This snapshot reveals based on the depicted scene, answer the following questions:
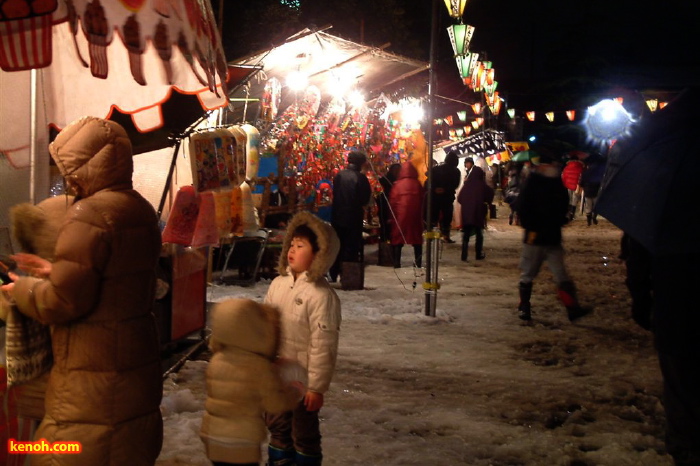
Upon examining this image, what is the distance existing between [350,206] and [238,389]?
767cm

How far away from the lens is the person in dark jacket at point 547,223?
27.3 feet

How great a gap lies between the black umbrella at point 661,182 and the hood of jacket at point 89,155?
2.64m

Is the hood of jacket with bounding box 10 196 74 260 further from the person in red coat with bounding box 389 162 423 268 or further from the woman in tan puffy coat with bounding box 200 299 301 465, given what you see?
the person in red coat with bounding box 389 162 423 268

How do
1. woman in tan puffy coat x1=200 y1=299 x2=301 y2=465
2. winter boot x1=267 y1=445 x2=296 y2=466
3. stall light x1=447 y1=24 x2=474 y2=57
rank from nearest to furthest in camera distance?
woman in tan puffy coat x1=200 y1=299 x2=301 y2=465, winter boot x1=267 y1=445 x2=296 y2=466, stall light x1=447 y1=24 x2=474 y2=57

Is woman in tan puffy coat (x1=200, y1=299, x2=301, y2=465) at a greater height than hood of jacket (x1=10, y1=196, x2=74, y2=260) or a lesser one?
lesser

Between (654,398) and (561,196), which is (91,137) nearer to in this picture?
(654,398)

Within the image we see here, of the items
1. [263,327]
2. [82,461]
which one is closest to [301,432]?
[263,327]

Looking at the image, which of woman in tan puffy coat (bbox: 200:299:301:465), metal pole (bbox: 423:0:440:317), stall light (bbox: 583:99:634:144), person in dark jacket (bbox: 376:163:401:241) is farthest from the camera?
stall light (bbox: 583:99:634:144)

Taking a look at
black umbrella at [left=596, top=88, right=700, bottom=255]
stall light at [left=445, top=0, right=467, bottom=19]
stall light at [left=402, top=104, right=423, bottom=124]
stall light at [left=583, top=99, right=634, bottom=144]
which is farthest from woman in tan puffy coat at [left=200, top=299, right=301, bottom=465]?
stall light at [left=583, top=99, right=634, bottom=144]

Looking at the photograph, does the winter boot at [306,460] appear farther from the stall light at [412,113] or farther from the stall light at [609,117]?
the stall light at [609,117]

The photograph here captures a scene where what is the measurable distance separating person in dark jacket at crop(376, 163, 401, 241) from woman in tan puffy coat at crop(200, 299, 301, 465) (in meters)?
9.24

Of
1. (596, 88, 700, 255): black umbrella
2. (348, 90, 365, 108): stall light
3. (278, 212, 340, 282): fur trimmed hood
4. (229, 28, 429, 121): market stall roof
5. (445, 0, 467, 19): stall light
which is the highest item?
(445, 0, 467, 19): stall light

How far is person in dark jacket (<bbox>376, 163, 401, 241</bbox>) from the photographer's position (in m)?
12.7

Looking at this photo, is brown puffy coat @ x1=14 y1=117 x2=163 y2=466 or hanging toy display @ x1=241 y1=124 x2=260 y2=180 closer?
brown puffy coat @ x1=14 y1=117 x2=163 y2=466
